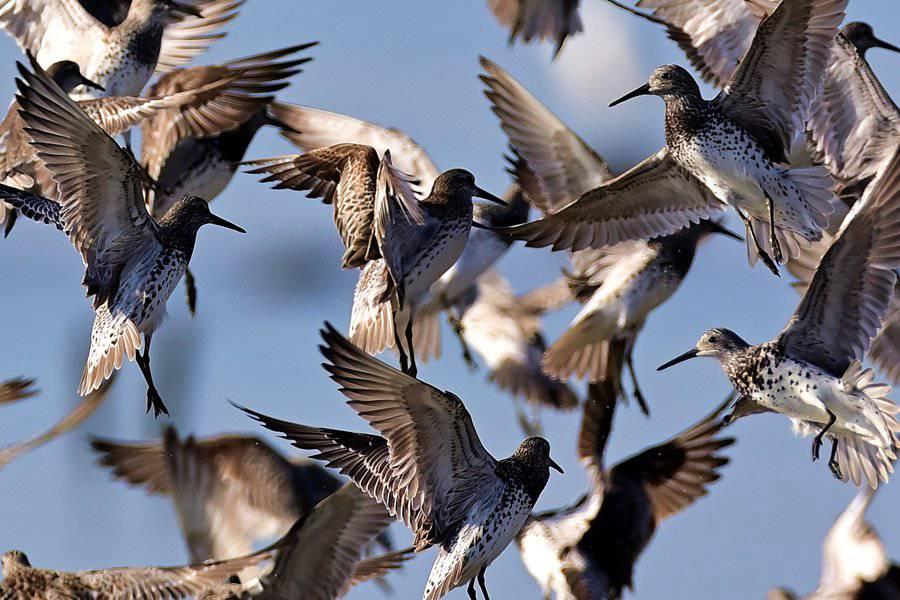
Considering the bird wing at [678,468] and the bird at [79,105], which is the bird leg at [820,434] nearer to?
the bird wing at [678,468]

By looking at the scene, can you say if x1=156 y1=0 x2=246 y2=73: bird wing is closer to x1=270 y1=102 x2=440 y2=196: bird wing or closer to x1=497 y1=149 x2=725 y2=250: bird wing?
x1=270 y1=102 x2=440 y2=196: bird wing

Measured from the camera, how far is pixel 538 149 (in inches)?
390

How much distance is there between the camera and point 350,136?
10117 mm

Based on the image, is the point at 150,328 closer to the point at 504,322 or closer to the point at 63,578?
the point at 63,578

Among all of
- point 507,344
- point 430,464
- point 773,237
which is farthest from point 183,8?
point 430,464

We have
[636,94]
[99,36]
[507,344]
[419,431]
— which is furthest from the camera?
[507,344]

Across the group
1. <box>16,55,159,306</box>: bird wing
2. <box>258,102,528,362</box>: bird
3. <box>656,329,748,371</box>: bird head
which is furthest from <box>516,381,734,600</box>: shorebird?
<box>16,55,159,306</box>: bird wing

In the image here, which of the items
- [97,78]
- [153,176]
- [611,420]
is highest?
[97,78]

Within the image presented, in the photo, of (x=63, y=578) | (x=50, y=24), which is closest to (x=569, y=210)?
(x=63, y=578)

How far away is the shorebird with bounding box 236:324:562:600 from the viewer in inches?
256

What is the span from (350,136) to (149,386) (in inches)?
101

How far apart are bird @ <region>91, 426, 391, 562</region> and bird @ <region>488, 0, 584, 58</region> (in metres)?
3.51

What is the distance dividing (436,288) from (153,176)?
68.2 inches

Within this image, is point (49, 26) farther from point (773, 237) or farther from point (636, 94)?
point (773, 237)
